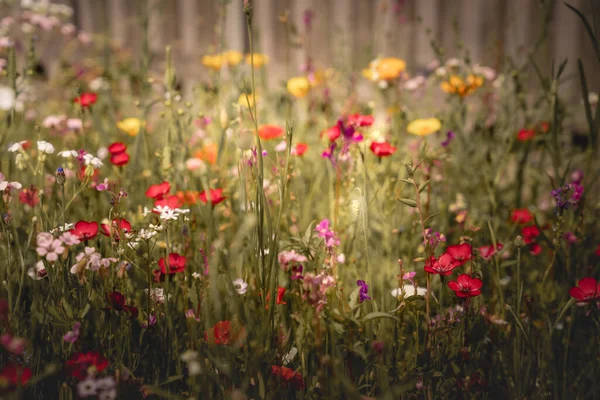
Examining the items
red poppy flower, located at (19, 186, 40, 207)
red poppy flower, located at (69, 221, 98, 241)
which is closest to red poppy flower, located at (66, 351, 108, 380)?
red poppy flower, located at (69, 221, 98, 241)

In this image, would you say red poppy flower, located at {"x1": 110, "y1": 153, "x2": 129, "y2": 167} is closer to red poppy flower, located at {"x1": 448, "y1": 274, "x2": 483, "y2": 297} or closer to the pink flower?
the pink flower

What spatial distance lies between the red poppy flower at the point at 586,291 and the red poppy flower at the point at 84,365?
939mm

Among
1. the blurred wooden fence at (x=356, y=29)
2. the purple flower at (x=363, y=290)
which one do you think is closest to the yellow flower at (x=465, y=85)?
the blurred wooden fence at (x=356, y=29)

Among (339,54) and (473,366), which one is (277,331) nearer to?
(473,366)

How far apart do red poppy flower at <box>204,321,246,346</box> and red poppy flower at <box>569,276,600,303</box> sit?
2.27 ft

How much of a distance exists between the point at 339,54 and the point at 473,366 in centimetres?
187

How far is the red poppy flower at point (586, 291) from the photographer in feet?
3.65

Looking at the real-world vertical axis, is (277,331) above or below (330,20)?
below

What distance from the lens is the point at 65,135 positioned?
101 inches

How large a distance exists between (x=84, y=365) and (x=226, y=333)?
0.27 meters

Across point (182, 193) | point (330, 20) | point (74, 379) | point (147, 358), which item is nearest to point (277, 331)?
point (147, 358)

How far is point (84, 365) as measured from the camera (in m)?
0.93

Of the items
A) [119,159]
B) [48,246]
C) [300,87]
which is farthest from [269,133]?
[48,246]

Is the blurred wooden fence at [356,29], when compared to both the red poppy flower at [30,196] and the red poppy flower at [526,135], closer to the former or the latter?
the red poppy flower at [526,135]
